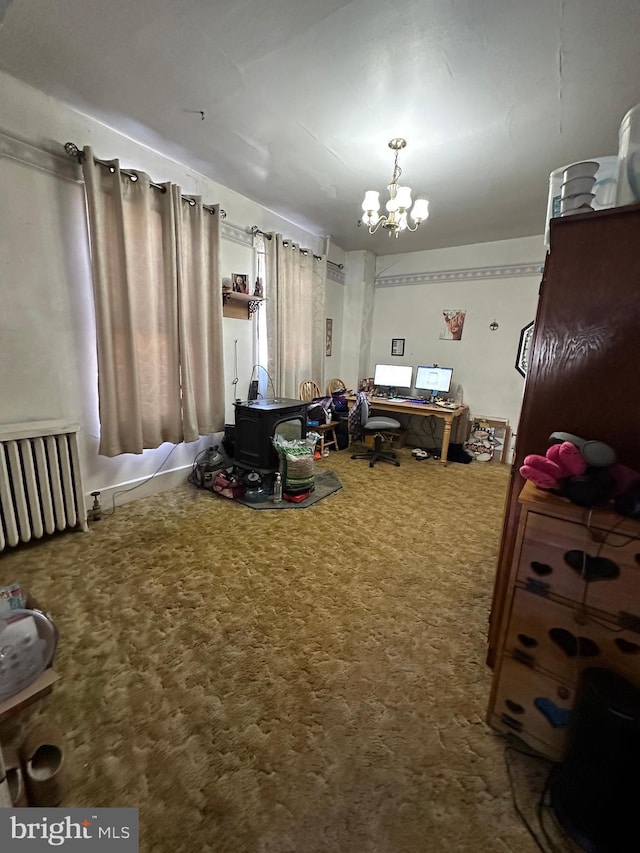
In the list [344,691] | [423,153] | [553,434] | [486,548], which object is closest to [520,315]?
[423,153]

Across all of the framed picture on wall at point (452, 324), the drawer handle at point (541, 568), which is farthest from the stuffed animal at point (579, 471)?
the framed picture on wall at point (452, 324)

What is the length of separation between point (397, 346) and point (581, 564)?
4.38 metres

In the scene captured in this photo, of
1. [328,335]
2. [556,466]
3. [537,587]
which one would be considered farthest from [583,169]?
[328,335]

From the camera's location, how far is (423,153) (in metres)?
2.45

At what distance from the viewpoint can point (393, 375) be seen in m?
4.80

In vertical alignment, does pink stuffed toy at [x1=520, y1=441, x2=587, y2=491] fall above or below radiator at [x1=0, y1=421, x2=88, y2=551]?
above

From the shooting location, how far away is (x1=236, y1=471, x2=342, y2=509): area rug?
2.80 metres

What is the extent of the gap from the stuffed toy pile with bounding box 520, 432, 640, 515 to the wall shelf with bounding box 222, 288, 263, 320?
2.87 meters

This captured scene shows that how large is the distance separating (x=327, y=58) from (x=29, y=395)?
99.3 inches

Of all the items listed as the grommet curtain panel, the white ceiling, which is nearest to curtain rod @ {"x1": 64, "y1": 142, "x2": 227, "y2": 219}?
the grommet curtain panel

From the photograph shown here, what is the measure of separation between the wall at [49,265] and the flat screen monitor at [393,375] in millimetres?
3231

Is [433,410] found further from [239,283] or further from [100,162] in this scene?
[100,162]

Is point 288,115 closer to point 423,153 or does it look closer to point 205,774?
point 423,153

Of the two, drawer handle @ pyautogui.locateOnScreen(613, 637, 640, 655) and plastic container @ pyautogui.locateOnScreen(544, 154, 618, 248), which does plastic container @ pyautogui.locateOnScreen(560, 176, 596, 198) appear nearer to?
plastic container @ pyautogui.locateOnScreen(544, 154, 618, 248)
